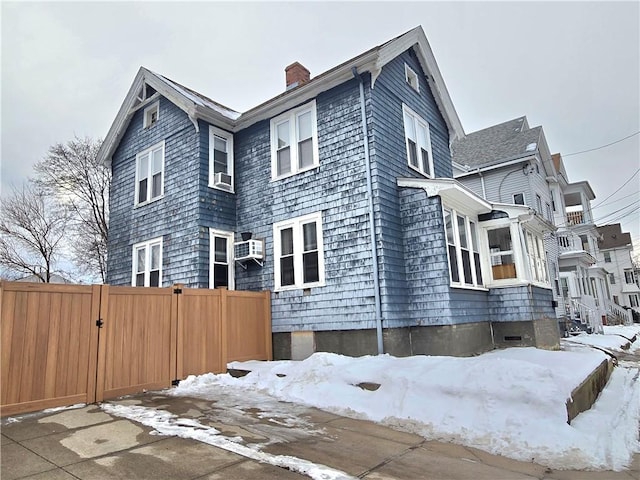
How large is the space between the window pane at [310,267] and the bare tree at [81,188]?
17.2 meters

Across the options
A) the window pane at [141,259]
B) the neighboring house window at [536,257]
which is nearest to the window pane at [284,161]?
the window pane at [141,259]

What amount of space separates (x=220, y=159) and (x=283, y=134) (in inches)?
81.6

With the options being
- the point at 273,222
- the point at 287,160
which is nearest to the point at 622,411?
the point at 273,222

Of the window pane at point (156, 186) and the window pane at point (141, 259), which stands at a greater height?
the window pane at point (156, 186)

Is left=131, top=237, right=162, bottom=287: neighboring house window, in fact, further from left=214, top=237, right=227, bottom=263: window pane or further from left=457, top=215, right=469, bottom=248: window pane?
left=457, top=215, right=469, bottom=248: window pane

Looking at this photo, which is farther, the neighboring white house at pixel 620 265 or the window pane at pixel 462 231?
the neighboring white house at pixel 620 265

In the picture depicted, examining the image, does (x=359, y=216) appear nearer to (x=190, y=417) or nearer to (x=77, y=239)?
(x=190, y=417)

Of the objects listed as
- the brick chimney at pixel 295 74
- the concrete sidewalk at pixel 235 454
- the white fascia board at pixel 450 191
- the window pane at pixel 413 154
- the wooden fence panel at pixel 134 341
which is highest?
the brick chimney at pixel 295 74

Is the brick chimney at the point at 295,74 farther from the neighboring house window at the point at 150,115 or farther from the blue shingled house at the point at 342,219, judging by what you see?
the neighboring house window at the point at 150,115

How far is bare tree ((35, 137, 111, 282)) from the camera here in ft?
70.3

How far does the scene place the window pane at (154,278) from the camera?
11117 millimetres

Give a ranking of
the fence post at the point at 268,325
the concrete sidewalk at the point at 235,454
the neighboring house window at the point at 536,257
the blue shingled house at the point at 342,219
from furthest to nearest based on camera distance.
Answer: the neighboring house window at the point at 536,257, the fence post at the point at 268,325, the blue shingled house at the point at 342,219, the concrete sidewalk at the point at 235,454

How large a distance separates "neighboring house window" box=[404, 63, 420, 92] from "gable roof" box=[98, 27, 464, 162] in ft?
2.02

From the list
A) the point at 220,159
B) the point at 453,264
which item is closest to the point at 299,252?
the point at 453,264
